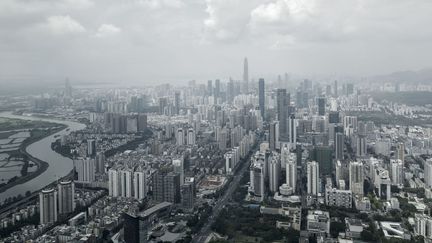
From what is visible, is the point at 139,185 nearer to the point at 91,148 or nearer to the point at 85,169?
the point at 85,169

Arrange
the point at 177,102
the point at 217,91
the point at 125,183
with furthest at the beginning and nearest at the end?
1. the point at 217,91
2. the point at 177,102
3. the point at 125,183

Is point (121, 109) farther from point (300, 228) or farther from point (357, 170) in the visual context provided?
point (300, 228)

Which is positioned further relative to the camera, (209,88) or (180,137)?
(209,88)

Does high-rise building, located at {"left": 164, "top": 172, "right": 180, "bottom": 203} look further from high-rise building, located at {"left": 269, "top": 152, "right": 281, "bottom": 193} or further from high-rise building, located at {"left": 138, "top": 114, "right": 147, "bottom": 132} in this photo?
high-rise building, located at {"left": 138, "top": 114, "right": 147, "bottom": 132}

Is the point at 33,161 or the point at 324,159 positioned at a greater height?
the point at 33,161

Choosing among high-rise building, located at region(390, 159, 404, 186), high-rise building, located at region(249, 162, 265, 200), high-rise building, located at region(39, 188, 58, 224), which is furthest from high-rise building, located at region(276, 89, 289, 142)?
high-rise building, located at region(39, 188, 58, 224)

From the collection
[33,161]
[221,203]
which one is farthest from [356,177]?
[33,161]

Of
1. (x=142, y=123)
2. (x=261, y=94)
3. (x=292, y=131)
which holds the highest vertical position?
(x=261, y=94)
